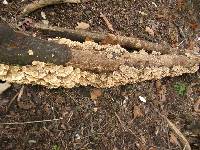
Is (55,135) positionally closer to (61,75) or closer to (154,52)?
(61,75)

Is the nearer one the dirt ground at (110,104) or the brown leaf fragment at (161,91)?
the dirt ground at (110,104)

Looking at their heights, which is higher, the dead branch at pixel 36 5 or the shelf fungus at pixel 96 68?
the dead branch at pixel 36 5

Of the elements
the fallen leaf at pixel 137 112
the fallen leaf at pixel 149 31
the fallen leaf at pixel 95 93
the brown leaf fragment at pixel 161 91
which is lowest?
the fallen leaf at pixel 137 112

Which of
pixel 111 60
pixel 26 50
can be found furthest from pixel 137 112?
pixel 26 50

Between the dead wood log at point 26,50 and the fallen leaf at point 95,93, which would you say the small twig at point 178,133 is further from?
the dead wood log at point 26,50

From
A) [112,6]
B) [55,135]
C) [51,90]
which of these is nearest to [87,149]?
[55,135]

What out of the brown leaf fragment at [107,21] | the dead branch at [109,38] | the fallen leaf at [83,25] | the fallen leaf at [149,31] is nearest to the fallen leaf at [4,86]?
the dead branch at [109,38]

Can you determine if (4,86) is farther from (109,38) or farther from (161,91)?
(161,91)

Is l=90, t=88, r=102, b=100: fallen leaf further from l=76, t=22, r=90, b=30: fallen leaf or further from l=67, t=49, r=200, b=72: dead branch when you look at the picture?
l=76, t=22, r=90, b=30: fallen leaf
